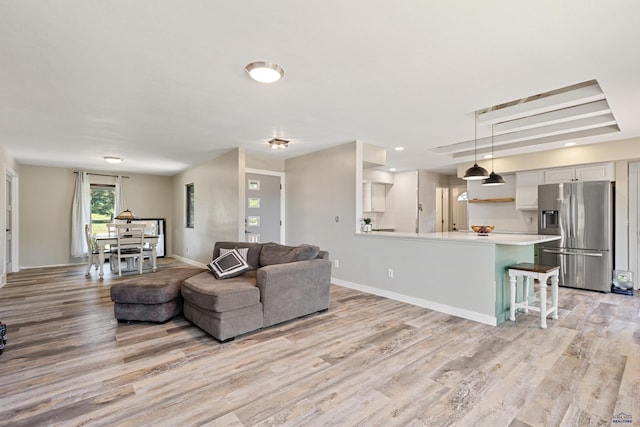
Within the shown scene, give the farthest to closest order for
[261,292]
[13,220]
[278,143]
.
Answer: [13,220] < [278,143] < [261,292]

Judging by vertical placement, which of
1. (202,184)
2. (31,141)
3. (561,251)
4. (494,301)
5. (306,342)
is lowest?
(306,342)

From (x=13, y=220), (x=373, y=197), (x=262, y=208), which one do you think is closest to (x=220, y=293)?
(x=262, y=208)

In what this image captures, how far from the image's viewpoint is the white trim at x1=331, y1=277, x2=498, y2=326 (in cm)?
340

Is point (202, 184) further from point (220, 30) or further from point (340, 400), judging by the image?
point (340, 400)

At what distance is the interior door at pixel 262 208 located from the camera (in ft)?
19.1

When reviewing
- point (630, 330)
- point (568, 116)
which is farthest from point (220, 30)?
point (630, 330)

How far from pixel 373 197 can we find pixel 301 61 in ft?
19.6

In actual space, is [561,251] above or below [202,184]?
below

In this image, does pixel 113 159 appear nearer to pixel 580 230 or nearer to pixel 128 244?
pixel 128 244

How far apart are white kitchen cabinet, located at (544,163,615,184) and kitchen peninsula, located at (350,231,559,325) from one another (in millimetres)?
1973

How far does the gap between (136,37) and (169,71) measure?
19.2 inches

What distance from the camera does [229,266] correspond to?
3.55 metres

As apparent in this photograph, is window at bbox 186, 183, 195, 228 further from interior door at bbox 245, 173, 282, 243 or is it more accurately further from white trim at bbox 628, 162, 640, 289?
white trim at bbox 628, 162, 640, 289

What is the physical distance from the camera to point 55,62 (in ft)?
7.73
